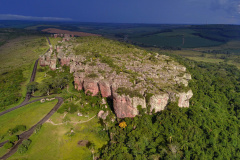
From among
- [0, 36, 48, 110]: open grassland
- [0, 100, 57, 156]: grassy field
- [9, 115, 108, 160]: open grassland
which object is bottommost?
[9, 115, 108, 160]: open grassland

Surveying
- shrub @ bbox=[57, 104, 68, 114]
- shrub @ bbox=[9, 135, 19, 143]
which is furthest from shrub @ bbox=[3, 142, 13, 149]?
shrub @ bbox=[57, 104, 68, 114]

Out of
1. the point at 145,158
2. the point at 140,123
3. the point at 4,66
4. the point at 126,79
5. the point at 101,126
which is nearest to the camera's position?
the point at 145,158

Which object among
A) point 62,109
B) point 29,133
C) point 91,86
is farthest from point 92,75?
point 29,133

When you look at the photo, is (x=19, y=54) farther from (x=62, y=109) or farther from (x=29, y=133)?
(x=29, y=133)

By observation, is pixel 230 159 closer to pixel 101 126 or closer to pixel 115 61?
pixel 101 126

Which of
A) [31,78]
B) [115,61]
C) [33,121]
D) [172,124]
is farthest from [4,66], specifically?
[172,124]

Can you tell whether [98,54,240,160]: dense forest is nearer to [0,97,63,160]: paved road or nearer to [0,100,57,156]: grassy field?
[0,97,63,160]: paved road
